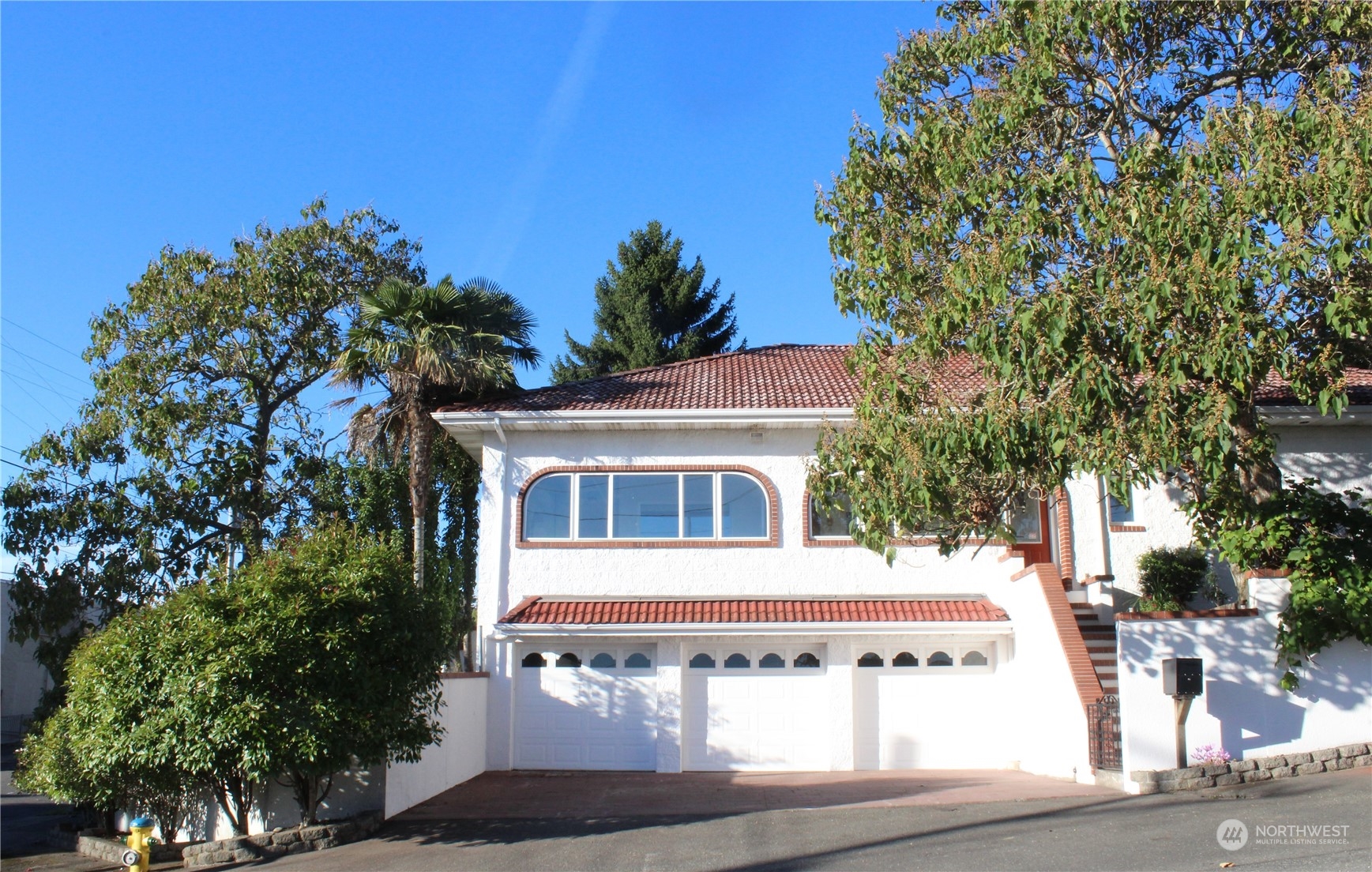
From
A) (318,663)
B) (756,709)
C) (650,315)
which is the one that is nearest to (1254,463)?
(756,709)

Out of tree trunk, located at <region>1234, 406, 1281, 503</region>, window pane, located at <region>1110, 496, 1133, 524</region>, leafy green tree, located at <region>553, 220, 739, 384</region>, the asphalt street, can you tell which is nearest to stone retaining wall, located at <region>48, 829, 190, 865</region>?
the asphalt street

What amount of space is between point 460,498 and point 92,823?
15.2 metres

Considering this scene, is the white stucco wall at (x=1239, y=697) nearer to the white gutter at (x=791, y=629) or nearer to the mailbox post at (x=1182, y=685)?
the mailbox post at (x=1182, y=685)

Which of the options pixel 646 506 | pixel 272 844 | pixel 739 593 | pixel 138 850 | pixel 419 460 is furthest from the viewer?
pixel 419 460

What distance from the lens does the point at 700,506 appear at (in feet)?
58.2

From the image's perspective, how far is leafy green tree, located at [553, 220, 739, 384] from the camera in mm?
37000

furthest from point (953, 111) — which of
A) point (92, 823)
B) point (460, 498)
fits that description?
point (460, 498)

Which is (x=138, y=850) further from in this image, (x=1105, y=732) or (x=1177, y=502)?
(x=1177, y=502)

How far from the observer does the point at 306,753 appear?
10344mm

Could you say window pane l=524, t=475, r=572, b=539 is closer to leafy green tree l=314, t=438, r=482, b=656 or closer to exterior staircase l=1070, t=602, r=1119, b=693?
leafy green tree l=314, t=438, r=482, b=656

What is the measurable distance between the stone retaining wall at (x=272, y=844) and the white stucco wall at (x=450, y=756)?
905mm

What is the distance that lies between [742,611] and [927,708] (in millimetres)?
3182

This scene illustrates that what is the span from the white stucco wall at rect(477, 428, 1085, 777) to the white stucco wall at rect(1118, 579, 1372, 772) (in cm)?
404

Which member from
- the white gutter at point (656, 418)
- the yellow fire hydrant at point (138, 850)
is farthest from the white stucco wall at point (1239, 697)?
the yellow fire hydrant at point (138, 850)
